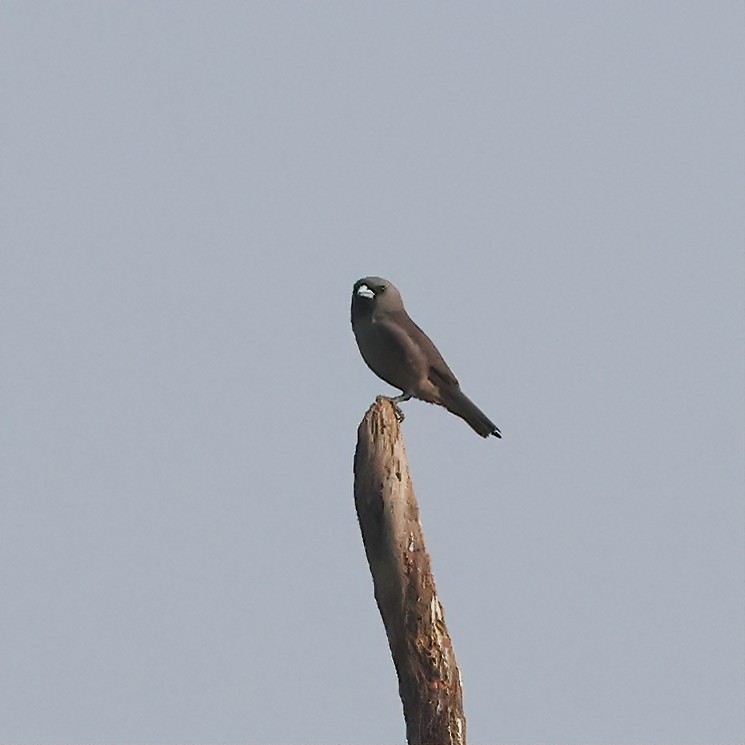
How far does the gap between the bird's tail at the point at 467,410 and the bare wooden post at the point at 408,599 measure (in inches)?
95.7

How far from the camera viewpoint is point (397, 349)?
37.3ft

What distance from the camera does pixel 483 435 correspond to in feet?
39.7

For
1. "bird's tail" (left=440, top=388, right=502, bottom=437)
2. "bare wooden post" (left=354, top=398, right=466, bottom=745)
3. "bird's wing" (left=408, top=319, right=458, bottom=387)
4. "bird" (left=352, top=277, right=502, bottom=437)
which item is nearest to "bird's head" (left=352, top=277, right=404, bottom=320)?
"bird" (left=352, top=277, right=502, bottom=437)

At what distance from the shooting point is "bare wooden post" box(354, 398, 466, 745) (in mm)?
9109

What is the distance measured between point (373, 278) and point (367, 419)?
7.42ft

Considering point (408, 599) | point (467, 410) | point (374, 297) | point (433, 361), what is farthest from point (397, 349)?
point (408, 599)

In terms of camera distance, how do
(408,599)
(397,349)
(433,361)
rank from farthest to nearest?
(433,361) < (397,349) < (408,599)

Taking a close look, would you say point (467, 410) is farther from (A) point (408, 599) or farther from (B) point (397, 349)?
(A) point (408, 599)

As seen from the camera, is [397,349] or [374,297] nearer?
[397,349]

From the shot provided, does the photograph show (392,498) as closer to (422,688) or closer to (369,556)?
(369,556)

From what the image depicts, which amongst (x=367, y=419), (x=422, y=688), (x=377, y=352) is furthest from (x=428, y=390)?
(x=422, y=688)

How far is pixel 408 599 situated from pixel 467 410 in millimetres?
2957

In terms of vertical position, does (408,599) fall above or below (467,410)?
below

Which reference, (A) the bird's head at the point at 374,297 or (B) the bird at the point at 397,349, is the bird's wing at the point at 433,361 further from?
(A) the bird's head at the point at 374,297
